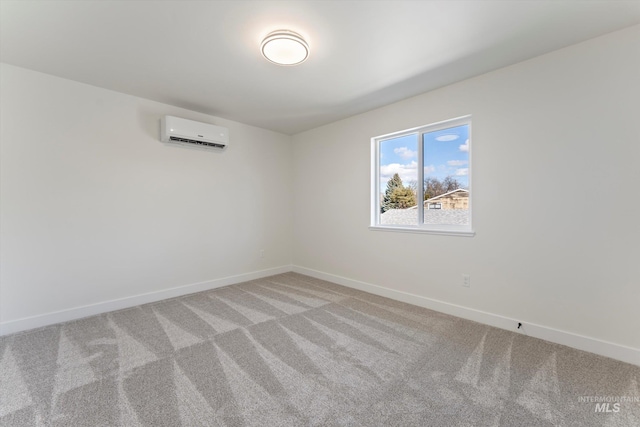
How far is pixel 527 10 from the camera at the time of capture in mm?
1820

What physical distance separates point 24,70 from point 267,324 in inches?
133

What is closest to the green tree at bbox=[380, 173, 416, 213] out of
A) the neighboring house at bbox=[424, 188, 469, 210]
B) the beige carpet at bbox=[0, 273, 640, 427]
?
the neighboring house at bbox=[424, 188, 469, 210]

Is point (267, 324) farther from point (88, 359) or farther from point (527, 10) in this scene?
point (527, 10)

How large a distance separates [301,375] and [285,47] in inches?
96.3

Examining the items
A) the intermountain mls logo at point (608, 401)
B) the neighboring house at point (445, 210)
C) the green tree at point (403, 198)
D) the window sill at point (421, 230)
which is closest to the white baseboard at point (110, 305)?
the window sill at point (421, 230)

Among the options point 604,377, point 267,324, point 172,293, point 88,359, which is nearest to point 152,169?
point 172,293

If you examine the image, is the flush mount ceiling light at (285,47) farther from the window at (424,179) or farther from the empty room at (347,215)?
the window at (424,179)

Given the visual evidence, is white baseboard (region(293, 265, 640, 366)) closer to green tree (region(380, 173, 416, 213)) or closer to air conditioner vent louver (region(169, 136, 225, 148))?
green tree (region(380, 173, 416, 213))

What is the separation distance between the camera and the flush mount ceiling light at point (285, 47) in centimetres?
204

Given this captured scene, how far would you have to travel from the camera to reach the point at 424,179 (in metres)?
3.26

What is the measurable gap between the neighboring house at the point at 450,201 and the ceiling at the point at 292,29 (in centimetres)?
119

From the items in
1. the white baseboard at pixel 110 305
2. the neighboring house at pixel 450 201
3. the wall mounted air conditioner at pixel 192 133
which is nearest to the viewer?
the white baseboard at pixel 110 305

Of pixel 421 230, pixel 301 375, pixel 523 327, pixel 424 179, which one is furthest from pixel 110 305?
pixel 523 327

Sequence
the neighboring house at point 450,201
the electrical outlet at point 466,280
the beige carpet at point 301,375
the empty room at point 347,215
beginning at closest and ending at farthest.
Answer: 1. the beige carpet at point 301,375
2. the empty room at point 347,215
3. the electrical outlet at point 466,280
4. the neighboring house at point 450,201
